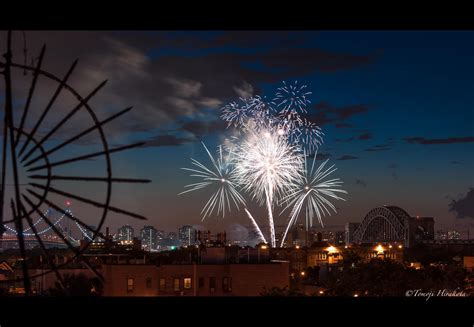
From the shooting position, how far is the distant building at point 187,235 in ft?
43.2

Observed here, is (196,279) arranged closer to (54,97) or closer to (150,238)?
(150,238)

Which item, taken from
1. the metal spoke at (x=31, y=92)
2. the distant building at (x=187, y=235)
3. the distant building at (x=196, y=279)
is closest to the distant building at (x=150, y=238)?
the distant building at (x=196, y=279)

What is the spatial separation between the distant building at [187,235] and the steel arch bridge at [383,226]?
33.1 meters

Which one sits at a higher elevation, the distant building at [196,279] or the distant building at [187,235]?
the distant building at [187,235]

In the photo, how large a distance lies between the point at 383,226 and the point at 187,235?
129 ft

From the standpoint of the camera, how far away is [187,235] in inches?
539

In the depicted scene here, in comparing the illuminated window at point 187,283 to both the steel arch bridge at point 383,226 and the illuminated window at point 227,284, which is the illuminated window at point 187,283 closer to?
the illuminated window at point 227,284

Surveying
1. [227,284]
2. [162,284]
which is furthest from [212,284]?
[162,284]

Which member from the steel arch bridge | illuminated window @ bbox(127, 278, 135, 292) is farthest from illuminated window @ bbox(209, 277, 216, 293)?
the steel arch bridge

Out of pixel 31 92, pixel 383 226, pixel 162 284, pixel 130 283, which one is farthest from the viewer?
pixel 383 226

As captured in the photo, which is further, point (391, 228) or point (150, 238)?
point (391, 228)

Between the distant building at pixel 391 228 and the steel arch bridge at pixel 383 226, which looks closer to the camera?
the distant building at pixel 391 228
